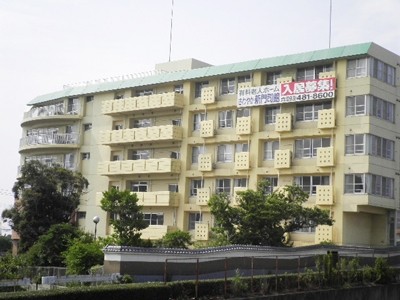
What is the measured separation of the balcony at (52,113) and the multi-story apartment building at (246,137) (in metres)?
0.21

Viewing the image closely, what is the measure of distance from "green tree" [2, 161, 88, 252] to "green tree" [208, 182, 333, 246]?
539 inches

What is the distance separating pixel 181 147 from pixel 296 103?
10.5m

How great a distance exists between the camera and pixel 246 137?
146 ft

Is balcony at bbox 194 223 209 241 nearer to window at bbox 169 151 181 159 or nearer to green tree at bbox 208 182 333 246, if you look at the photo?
window at bbox 169 151 181 159

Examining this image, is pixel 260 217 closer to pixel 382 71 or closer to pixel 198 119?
pixel 382 71

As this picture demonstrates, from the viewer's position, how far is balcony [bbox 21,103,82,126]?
56.1 m

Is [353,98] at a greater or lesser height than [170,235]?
greater

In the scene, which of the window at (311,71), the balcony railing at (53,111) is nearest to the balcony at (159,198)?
the balcony railing at (53,111)

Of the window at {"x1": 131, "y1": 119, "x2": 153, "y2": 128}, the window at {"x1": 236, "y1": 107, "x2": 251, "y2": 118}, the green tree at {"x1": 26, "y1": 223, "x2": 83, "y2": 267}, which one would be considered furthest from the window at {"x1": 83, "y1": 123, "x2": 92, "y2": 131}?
the green tree at {"x1": 26, "y1": 223, "x2": 83, "y2": 267}

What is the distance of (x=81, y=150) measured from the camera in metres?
55.5

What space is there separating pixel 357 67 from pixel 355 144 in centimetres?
508

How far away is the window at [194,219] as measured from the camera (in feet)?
153

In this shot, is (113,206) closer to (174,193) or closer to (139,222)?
(139,222)

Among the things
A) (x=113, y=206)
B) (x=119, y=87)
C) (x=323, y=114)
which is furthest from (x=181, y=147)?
(x=113, y=206)
